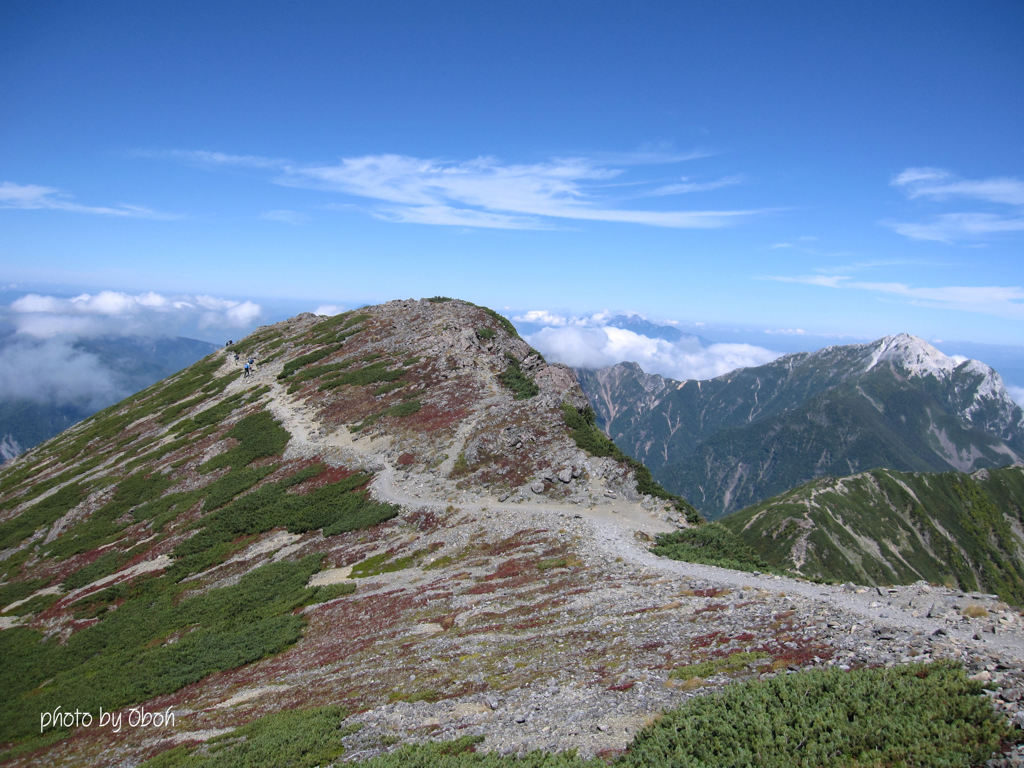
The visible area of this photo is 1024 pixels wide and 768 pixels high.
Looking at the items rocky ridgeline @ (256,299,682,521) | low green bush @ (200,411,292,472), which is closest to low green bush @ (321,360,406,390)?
rocky ridgeline @ (256,299,682,521)

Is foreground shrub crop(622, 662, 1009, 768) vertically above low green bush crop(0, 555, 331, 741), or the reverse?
foreground shrub crop(622, 662, 1009, 768)

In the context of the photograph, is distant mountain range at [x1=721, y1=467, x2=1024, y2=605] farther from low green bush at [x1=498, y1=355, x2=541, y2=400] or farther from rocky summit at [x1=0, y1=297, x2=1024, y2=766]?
rocky summit at [x1=0, y1=297, x2=1024, y2=766]

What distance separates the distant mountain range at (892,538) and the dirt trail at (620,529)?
127 metres

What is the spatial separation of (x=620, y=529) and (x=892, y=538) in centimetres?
19324

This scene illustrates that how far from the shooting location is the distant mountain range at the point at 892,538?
159250 millimetres

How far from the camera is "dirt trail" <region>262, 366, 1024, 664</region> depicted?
19891mm

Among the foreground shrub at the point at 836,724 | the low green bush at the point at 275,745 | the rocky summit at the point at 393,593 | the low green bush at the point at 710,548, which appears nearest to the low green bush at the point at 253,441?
the rocky summit at the point at 393,593

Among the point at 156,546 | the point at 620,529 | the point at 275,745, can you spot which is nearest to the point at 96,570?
the point at 156,546

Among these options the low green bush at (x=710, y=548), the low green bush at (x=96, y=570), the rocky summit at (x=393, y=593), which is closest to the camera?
the rocky summit at (x=393, y=593)

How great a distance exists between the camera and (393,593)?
34.7 meters

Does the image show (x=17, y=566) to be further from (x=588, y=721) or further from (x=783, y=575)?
(x=783, y=575)

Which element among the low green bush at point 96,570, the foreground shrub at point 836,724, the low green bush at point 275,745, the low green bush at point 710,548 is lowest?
the low green bush at point 96,570

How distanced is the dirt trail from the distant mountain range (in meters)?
127

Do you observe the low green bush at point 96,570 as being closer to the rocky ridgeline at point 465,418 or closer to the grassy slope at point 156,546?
the grassy slope at point 156,546
